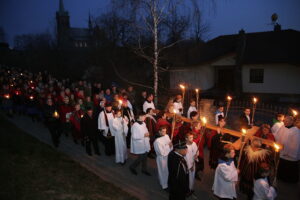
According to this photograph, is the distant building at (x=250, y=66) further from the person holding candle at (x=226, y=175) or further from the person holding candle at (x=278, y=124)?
the person holding candle at (x=226, y=175)

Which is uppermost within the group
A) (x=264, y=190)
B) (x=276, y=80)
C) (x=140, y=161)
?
(x=276, y=80)

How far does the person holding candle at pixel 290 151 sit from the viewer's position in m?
6.56

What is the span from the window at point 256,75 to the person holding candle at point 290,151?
15.5 m

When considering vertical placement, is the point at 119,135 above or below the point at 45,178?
above

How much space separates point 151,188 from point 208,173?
6.36 feet

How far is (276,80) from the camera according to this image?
20219 millimetres

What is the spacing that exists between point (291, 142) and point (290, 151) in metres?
0.25

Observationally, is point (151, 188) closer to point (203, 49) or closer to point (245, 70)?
point (245, 70)

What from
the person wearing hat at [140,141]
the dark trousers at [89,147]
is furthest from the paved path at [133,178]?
the person wearing hat at [140,141]

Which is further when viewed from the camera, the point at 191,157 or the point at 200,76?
the point at 200,76

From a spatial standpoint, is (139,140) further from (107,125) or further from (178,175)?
(178,175)

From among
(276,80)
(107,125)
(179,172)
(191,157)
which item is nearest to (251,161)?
(191,157)

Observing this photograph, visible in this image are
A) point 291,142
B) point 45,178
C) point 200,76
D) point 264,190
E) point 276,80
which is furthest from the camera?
point 200,76

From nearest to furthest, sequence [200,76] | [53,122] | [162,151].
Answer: [162,151], [53,122], [200,76]
